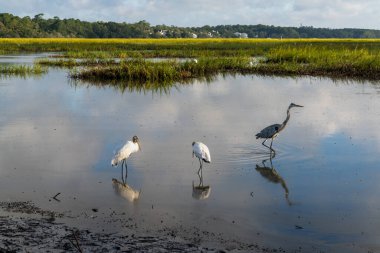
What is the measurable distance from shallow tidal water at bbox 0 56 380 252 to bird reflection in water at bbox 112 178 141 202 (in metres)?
0.04

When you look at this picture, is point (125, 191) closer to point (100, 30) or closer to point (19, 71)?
point (19, 71)

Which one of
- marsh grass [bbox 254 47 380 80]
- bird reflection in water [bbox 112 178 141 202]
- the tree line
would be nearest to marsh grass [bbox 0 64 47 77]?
marsh grass [bbox 254 47 380 80]

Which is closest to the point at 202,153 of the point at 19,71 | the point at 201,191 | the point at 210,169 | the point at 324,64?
the point at 210,169

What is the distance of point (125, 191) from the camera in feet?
27.4

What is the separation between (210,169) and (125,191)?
181cm

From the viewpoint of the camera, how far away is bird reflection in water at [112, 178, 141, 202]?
8.07 m

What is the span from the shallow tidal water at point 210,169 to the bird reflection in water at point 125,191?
4 cm

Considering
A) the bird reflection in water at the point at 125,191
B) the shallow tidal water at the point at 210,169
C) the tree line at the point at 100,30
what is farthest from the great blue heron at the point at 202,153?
the tree line at the point at 100,30

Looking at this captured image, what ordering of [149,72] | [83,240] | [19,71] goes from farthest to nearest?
1. [19,71]
2. [149,72]
3. [83,240]

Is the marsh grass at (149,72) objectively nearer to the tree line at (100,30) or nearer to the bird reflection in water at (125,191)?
the bird reflection in water at (125,191)

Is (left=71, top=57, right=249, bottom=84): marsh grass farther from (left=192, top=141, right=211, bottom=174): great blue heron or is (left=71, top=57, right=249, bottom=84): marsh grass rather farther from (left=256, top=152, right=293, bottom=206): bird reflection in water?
(left=192, top=141, right=211, bottom=174): great blue heron

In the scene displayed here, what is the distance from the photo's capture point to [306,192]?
8352mm

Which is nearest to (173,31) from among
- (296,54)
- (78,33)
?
(78,33)

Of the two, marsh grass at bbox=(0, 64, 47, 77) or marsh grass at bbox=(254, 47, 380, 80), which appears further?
marsh grass at bbox=(254, 47, 380, 80)
